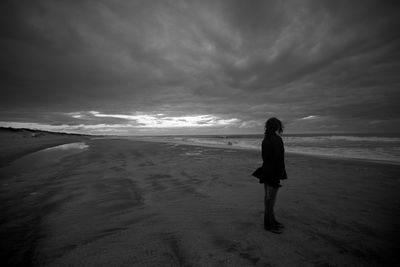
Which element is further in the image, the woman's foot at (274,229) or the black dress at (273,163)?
the woman's foot at (274,229)

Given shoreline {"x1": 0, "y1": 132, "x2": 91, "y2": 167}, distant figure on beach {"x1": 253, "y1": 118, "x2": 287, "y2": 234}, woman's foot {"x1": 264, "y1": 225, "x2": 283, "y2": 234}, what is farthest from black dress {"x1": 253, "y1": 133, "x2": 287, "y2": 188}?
shoreline {"x1": 0, "y1": 132, "x2": 91, "y2": 167}

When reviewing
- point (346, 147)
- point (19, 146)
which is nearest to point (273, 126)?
point (346, 147)

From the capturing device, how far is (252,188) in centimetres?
770

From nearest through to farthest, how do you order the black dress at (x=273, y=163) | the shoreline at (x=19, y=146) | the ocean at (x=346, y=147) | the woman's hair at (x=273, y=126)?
the black dress at (x=273, y=163)
the woman's hair at (x=273, y=126)
the shoreline at (x=19, y=146)
the ocean at (x=346, y=147)

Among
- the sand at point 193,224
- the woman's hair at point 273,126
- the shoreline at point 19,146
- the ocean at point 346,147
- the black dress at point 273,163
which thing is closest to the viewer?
the sand at point 193,224

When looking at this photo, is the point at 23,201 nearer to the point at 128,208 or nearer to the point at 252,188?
the point at 128,208

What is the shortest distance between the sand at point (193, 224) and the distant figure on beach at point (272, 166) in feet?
1.61

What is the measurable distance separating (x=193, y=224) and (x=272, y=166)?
2.32 meters

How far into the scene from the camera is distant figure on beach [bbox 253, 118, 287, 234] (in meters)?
3.97

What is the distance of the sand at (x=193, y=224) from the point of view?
3334 millimetres

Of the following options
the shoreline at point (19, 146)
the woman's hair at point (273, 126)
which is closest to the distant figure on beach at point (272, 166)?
the woman's hair at point (273, 126)

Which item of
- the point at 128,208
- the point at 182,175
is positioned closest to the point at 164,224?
the point at 128,208

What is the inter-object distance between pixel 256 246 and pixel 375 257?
2.05 meters

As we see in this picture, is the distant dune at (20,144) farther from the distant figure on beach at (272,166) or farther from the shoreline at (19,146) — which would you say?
the distant figure on beach at (272,166)
